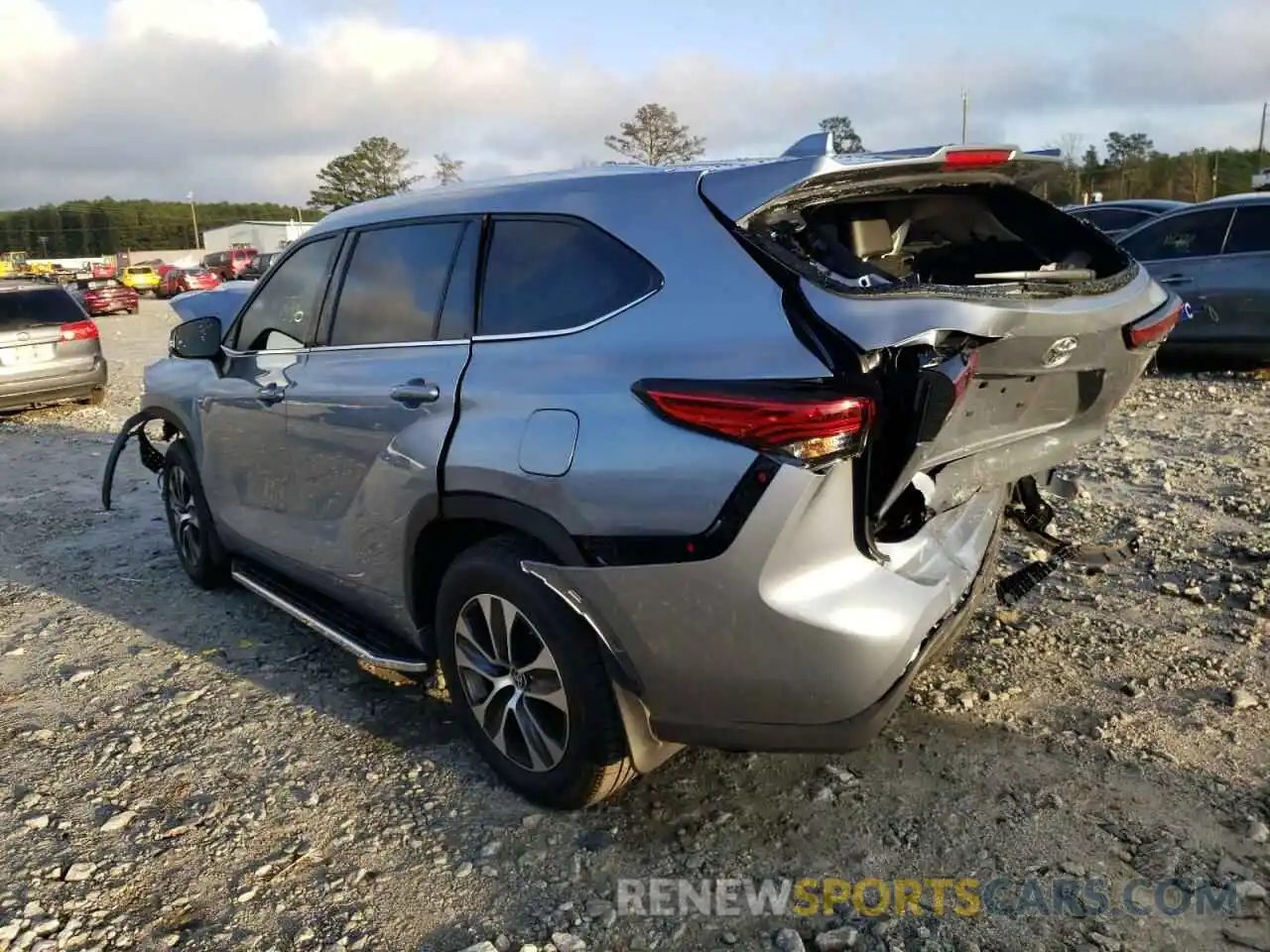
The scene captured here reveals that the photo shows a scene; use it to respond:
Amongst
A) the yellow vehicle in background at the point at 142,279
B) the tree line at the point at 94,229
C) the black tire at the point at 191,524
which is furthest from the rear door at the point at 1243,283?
the tree line at the point at 94,229

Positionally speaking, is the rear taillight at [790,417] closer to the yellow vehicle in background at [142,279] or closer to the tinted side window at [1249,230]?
the tinted side window at [1249,230]

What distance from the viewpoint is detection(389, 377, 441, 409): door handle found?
3.10 m

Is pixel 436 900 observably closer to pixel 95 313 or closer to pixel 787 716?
pixel 787 716

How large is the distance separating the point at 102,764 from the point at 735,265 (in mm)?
2760

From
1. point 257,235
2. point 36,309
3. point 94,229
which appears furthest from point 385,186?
point 36,309

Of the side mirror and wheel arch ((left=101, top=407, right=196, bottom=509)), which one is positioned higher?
the side mirror

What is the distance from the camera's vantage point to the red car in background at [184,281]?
39875 millimetres

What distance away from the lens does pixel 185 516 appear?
5.14 metres

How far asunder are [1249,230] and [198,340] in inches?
354

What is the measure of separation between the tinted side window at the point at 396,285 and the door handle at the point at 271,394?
35cm

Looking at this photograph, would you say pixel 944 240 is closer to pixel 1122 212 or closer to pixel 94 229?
pixel 1122 212

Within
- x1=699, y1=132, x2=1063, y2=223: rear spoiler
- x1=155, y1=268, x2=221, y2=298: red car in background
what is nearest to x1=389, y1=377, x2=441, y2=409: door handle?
x1=699, y1=132, x2=1063, y2=223: rear spoiler

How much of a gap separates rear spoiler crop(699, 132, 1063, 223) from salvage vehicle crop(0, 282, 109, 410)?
33.6 ft

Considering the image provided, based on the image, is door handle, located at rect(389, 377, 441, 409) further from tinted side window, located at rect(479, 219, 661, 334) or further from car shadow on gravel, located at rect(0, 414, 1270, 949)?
car shadow on gravel, located at rect(0, 414, 1270, 949)
